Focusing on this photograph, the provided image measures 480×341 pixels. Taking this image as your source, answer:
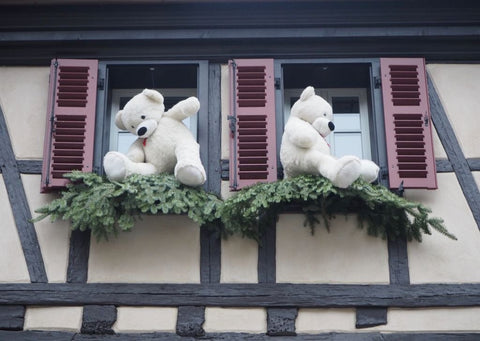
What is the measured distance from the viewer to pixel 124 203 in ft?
20.3

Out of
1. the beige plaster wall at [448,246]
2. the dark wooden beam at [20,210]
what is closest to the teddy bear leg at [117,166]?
the dark wooden beam at [20,210]

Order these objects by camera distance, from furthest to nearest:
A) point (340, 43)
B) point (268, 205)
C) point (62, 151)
A: 1. point (340, 43)
2. point (62, 151)
3. point (268, 205)

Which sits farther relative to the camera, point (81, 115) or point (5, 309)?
point (81, 115)

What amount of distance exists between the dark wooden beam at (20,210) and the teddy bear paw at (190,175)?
115 cm

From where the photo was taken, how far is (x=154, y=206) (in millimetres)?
6137

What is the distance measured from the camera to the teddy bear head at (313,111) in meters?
6.51

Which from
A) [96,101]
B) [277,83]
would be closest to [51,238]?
[96,101]

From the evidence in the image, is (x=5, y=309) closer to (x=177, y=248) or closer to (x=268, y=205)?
(x=177, y=248)

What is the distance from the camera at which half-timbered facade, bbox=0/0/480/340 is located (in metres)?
6.18

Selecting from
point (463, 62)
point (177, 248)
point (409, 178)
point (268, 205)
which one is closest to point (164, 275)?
Result: point (177, 248)

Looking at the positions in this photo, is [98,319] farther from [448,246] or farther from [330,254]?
[448,246]

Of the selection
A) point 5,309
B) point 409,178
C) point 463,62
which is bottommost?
point 5,309

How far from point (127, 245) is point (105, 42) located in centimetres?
169

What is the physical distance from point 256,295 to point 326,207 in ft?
2.58
